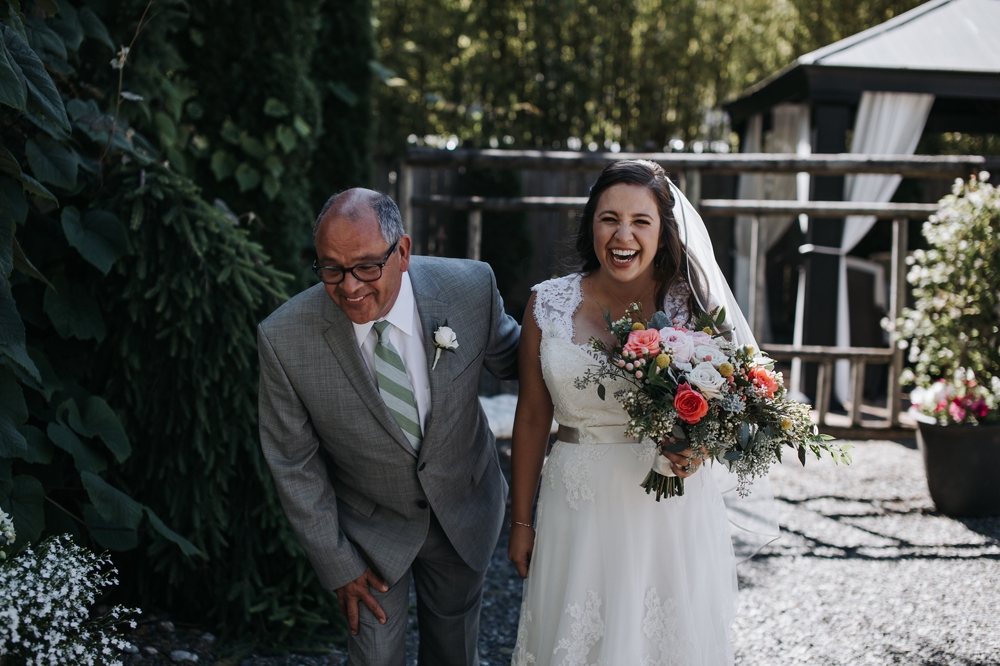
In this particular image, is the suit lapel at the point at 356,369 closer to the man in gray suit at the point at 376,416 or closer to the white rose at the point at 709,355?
the man in gray suit at the point at 376,416

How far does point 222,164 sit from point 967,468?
4.74 meters

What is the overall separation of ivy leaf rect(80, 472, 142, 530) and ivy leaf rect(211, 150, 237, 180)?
6.51 feet

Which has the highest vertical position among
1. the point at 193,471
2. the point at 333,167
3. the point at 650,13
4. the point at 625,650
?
the point at 650,13

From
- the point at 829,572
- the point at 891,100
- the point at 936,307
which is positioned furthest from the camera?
the point at 891,100

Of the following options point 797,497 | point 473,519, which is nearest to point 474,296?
point 473,519

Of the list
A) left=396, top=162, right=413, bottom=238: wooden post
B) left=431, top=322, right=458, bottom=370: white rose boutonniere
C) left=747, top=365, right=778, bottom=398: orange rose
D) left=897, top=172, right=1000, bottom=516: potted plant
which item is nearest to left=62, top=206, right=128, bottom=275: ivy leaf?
left=431, top=322, right=458, bottom=370: white rose boutonniere

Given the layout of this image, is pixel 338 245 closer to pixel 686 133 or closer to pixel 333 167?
pixel 333 167

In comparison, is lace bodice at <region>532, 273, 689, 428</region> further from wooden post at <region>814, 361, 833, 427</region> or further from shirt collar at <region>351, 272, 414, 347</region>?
wooden post at <region>814, 361, 833, 427</region>

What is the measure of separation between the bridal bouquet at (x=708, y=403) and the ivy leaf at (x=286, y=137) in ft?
9.61

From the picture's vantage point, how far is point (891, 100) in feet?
28.9

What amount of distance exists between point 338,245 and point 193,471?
60.4 inches

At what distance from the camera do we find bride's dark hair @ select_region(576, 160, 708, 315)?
8.18 feet

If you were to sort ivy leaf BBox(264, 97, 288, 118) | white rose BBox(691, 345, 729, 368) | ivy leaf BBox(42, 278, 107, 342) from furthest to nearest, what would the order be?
ivy leaf BBox(264, 97, 288, 118) → ivy leaf BBox(42, 278, 107, 342) → white rose BBox(691, 345, 729, 368)

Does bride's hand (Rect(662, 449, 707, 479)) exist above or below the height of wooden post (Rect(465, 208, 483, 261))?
below
